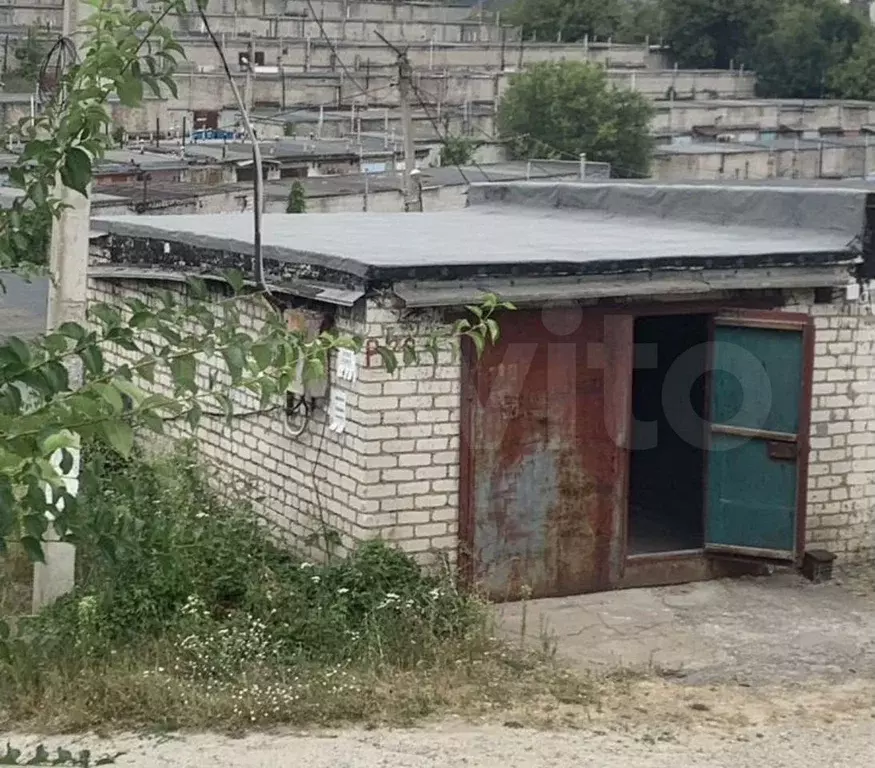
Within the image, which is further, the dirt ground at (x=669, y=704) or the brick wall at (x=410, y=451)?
the brick wall at (x=410, y=451)

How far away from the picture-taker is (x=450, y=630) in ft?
25.2

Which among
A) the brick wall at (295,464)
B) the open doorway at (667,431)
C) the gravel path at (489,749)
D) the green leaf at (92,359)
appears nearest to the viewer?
the green leaf at (92,359)

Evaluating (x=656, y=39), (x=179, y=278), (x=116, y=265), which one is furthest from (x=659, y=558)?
(x=656, y=39)

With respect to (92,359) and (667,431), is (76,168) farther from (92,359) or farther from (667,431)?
(667,431)

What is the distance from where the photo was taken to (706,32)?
72500mm

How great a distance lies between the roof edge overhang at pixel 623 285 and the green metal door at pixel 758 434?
0.75 ft

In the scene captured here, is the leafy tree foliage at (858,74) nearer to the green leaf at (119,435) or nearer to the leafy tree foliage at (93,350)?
the leafy tree foliage at (93,350)

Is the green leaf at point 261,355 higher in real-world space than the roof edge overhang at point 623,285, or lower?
higher

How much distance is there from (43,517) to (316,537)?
5.67m

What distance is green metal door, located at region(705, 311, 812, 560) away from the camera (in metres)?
8.99

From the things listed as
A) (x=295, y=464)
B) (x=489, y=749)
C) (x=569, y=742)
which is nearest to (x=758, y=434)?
(x=295, y=464)

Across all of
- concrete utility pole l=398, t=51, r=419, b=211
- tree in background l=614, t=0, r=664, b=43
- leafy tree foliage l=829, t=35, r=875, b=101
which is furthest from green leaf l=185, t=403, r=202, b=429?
tree in background l=614, t=0, r=664, b=43

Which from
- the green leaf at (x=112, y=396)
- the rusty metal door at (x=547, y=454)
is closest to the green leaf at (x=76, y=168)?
the green leaf at (x=112, y=396)

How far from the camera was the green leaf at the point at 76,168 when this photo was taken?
3531 mm
